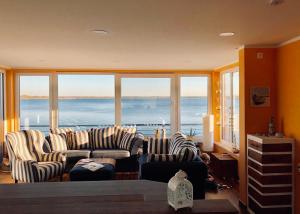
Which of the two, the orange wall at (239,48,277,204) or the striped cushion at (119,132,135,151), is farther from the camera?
the striped cushion at (119,132,135,151)

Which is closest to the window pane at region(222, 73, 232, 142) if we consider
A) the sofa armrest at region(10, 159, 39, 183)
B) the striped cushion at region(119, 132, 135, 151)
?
the striped cushion at region(119, 132, 135, 151)

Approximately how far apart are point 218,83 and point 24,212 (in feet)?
21.3

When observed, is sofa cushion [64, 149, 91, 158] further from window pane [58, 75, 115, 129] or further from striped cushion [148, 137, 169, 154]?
window pane [58, 75, 115, 129]

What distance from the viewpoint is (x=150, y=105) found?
7.90m

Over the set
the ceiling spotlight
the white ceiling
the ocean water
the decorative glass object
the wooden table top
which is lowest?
the wooden table top

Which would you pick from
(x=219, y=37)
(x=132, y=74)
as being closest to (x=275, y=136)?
(x=219, y=37)

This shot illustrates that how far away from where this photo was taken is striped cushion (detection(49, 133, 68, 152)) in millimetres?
6070

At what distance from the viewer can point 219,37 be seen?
3771 millimetres

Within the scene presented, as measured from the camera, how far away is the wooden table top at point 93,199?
5.10 ft

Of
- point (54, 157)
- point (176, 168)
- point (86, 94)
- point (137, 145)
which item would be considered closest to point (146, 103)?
point (86, 94)

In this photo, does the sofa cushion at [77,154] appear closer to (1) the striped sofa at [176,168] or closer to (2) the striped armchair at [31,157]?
(2) the striped armchair at [31,157]

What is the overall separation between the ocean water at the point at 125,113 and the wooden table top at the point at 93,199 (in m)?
5.60

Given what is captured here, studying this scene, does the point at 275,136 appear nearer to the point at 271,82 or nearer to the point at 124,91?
the point at 271,82

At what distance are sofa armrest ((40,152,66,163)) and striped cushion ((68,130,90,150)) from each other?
2.78 feet
